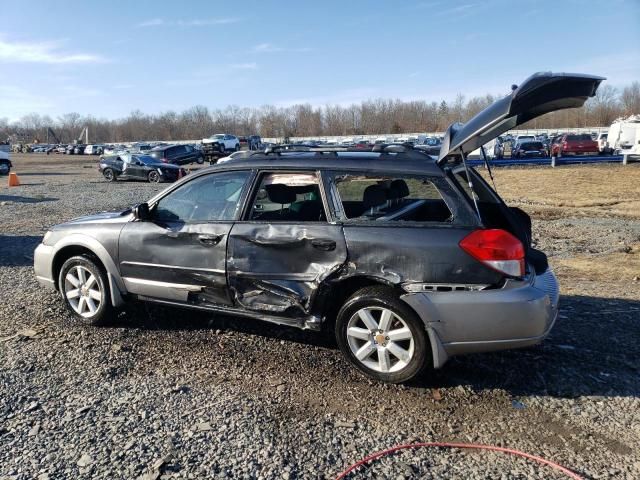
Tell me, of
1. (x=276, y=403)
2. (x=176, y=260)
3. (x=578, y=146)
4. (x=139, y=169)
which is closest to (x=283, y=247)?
(x=176, y=260)

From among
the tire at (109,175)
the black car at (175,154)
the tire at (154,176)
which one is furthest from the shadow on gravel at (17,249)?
the black car at (175,154)

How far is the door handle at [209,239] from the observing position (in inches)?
177

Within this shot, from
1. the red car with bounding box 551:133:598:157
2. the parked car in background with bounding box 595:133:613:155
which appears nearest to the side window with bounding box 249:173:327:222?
the red car with bounding box 551:133:598:157

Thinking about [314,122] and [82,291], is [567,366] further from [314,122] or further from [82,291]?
[314,122]

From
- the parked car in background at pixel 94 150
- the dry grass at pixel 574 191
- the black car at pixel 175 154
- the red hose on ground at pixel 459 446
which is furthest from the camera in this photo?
the parked car in background at pixel 94 150

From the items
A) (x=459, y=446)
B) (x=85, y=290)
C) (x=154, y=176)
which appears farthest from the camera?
(x=154, y=176)

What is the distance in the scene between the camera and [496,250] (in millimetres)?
3666

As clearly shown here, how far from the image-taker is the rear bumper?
364 centimetres

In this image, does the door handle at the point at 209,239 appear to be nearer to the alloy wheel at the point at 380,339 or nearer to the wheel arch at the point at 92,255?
the wheel arch at the point at 92,255

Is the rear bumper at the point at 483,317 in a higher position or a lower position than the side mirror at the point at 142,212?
lower

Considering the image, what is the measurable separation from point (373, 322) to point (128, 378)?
6.29 ft

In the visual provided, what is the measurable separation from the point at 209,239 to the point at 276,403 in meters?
1.54

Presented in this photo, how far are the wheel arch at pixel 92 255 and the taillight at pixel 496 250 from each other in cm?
320

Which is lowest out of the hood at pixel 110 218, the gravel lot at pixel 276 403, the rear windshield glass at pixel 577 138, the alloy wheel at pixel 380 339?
the gravel lot at pixel 276 403
